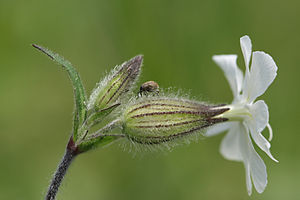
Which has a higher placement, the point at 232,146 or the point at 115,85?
the point at 115,85

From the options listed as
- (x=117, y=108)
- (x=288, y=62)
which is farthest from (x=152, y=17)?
(x=117, y=108)

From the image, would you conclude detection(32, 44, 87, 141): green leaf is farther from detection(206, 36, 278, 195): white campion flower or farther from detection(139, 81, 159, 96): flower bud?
detection(206, 36, 278, 195): white campion flower

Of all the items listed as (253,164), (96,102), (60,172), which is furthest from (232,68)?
(60,172)

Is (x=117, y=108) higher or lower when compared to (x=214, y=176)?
higher

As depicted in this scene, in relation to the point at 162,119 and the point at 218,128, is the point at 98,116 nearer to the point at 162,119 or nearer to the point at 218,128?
the point at 162,119

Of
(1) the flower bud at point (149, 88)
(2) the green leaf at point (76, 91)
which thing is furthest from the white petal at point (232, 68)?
(2) the green leaf at point (76, 91)

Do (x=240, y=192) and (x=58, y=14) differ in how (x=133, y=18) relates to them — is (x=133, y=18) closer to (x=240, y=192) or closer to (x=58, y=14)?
(x=58, y=14)
